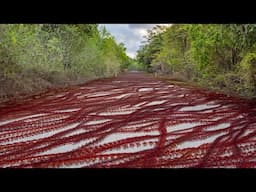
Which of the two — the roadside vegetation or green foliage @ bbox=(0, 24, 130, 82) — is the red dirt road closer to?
the roadside vegetation

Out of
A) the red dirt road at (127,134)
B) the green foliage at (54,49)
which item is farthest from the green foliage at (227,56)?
the green foliage at (54,49)

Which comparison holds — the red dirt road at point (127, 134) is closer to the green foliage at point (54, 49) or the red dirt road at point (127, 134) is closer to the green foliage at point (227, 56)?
the green foliage at point (227, 56)

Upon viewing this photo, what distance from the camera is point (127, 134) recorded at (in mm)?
4016

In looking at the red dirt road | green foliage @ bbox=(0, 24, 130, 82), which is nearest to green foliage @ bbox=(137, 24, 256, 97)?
Result: the red dirt road

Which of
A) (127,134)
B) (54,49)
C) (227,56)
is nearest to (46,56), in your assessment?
(54,49)

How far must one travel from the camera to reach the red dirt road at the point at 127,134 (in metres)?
3.12

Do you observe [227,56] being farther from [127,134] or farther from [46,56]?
[46,56]

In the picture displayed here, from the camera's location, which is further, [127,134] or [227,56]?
[227,56]

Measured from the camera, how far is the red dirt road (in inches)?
123

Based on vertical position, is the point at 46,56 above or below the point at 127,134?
above

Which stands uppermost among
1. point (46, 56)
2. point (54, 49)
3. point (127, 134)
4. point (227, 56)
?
point (54, 49)
